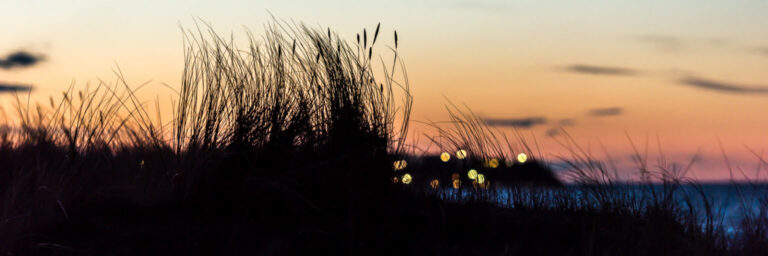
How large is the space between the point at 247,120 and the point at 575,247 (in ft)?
5.14

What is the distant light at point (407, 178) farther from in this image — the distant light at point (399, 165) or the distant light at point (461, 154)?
the distant light at point (461, 154)

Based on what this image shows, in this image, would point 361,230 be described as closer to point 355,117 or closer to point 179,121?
point 355,117

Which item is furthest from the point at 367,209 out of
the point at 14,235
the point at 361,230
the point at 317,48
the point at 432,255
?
the point at 14,235

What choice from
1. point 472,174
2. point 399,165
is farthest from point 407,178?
point 472,174

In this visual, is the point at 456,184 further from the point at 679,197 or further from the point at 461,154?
the point at 679,197

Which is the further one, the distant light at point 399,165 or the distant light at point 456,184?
the distant light at point 456,184

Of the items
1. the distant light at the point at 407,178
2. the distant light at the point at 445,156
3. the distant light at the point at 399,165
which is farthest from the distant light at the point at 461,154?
the distant light at the point at 399,165

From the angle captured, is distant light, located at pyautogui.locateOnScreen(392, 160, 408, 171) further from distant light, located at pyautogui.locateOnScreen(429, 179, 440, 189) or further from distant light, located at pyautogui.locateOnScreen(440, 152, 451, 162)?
distant light, located at pyautogui.locateOnScreen(440, 152, 451, 162)

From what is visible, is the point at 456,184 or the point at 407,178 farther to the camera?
the point at 456,184

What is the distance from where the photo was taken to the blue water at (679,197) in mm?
3523

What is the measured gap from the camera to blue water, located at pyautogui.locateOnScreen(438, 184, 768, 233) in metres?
3.52

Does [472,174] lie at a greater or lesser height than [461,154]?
lesser

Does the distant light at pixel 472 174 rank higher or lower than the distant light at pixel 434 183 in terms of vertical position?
higher

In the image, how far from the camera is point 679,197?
145 inches
